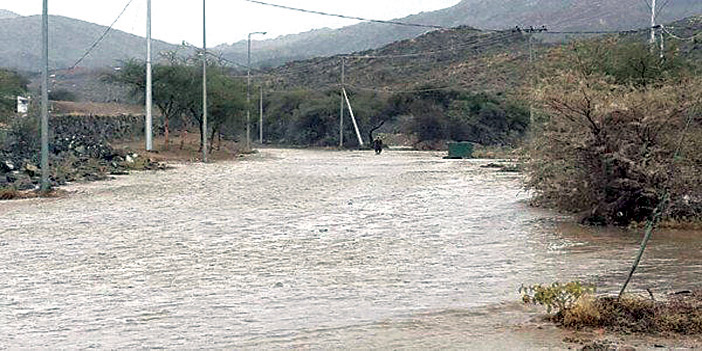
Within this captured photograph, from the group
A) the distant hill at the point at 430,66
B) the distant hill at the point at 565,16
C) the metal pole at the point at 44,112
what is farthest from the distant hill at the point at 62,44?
the metal pole at the point at 44,112

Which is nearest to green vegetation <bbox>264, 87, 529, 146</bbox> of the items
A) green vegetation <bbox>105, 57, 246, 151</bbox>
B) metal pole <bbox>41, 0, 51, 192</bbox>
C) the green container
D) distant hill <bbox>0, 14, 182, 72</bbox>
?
the green container

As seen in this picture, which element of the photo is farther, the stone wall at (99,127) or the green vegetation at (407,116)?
the green vegetation at (407,116)

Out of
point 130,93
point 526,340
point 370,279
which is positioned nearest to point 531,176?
point 370,279

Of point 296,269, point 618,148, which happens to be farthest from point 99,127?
point 296,269

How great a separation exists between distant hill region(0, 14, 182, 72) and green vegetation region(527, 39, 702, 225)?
4592 inches

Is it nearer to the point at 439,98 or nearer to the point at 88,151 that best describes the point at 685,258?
the point at 88,151

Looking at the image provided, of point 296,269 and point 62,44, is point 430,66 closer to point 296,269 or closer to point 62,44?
point 62,44

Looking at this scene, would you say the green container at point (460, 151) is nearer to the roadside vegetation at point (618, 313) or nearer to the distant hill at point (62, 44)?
the roadside vegetation at point (618, 313)

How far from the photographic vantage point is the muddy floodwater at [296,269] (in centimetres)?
1170

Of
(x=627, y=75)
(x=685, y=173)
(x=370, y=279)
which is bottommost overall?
(x=370, y=279)

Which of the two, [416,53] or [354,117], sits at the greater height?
[416,53]

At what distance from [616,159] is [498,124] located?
72.9m

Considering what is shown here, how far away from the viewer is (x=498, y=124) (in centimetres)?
9488

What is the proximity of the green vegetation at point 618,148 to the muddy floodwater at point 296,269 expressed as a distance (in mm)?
1068
